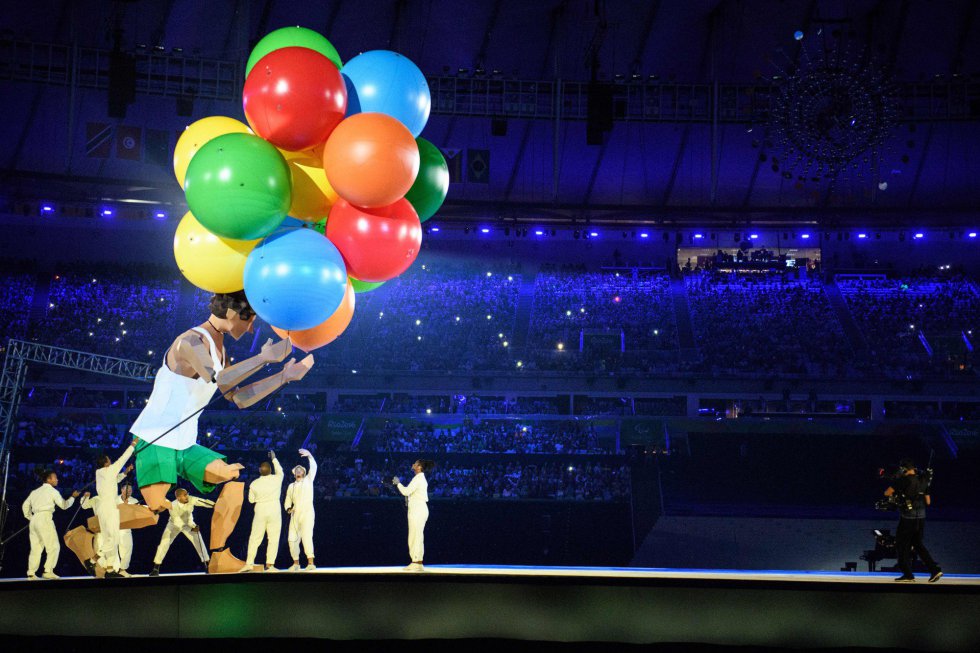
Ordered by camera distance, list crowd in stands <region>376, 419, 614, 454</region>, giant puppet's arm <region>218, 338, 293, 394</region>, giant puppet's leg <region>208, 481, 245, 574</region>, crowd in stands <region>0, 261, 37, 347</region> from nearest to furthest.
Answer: giant puppet's arm <region>218, 338, 293, 394</region>
giant puppet's leg <region>208, 481, 245, 574</region>
crowd in stands <region>376, 419, 614, 454</region>
crowd in stands <region>0, 261, 37, 347</region>

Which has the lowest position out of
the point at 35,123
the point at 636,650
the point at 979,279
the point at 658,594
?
the point at 636,650

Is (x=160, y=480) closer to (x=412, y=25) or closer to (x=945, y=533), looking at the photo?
(x=945, y=533)

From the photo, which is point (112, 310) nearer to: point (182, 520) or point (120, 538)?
point (120, 538)

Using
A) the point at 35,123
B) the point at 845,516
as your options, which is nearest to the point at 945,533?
the point at 845,516

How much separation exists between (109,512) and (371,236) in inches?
148

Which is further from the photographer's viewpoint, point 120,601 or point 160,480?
point 120,601

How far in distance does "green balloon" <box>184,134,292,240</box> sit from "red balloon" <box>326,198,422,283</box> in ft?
1.38

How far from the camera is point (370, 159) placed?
461 centimetres

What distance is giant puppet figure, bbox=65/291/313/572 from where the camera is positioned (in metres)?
5.00

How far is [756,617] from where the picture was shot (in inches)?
232

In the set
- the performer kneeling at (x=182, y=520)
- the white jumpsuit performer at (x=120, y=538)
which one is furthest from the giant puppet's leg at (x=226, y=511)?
the performer kneeling at (x=182, y=520)

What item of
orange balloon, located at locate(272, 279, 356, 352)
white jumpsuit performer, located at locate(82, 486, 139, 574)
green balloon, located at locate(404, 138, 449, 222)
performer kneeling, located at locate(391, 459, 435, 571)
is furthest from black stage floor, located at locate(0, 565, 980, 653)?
green balloon, located at locate(404, 138, 449, 222)

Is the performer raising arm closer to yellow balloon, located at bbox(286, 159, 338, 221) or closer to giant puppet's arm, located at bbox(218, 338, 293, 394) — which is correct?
giant puppet's arm, located at bbox(218, 338, 293, 394)

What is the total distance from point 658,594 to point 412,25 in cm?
1981
